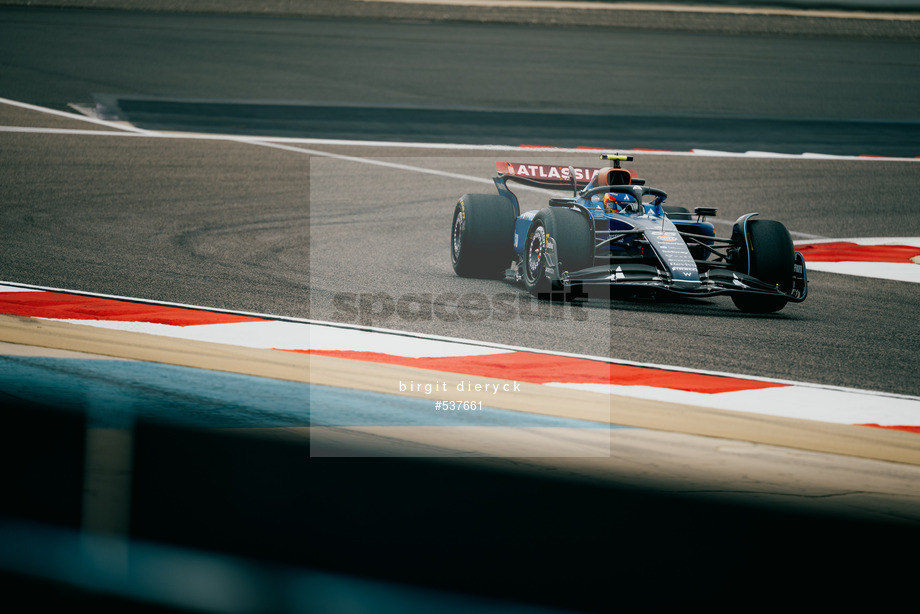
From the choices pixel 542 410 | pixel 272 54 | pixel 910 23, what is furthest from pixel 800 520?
pixel 910 23

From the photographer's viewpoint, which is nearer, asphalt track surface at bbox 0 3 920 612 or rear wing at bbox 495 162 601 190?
asphalt track surface at bbox 0 3 920 612

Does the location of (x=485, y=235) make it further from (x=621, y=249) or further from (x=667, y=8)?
(x=667, y=8)

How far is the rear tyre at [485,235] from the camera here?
7695 millimetres

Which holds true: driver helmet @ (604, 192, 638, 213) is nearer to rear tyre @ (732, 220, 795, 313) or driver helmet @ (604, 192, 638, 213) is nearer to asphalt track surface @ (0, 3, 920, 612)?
asphalt track surface @ (0, 3, 920, 612)

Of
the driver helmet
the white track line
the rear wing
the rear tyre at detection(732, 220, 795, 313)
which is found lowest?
the rear tyre at detection(732, 220, 795, 313)

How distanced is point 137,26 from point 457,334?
19951mm

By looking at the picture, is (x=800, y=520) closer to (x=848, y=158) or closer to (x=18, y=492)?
(x=18, y=492)

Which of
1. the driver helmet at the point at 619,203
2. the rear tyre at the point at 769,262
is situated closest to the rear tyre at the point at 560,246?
the driver helmet at the point at 619,203

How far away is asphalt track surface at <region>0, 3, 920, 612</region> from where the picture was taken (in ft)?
21.0

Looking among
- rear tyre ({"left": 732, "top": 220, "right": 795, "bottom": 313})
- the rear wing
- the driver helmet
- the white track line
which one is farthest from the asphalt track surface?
the white track line

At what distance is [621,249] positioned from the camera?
7168 millimetres

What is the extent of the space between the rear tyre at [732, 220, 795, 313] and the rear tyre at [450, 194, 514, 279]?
1.65m

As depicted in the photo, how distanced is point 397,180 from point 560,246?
5.79 meters

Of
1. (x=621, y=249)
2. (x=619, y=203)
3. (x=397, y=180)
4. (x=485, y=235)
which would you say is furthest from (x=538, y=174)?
(x=397, y=180)
